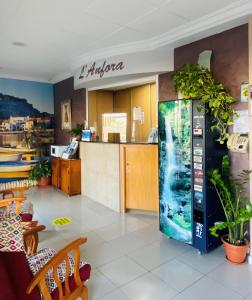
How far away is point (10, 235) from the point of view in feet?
5.14

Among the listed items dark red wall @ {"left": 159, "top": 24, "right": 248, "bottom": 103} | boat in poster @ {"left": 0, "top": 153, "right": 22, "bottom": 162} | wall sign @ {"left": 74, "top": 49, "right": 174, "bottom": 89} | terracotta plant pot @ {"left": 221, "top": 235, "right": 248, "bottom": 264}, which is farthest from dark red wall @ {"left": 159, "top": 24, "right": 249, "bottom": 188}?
boat in poster @ {"left": 0, "top": 153, "right": 22, "bottom": 162}

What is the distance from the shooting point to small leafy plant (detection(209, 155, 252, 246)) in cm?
252

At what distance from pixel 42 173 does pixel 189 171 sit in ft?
14.1

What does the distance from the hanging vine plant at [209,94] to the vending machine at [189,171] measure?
10cm

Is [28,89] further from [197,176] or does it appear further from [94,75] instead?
[197,176]

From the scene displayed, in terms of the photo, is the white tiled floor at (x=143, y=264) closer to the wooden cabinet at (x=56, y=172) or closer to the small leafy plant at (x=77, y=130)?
the wooden cabinet at (x=56, y=172)

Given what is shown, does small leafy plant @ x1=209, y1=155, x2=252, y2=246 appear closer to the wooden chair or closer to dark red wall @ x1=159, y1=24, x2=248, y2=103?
dark red wall @ x1=159, y1=24, x2=248, y2=103

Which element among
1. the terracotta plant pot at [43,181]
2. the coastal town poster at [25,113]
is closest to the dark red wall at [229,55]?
the coastal town poster at [25,113]

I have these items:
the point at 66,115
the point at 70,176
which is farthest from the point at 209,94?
the point at 66,115

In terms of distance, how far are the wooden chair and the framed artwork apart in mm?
4489

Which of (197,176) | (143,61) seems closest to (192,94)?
(197,176)

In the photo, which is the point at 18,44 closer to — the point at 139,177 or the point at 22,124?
the point at 22,124

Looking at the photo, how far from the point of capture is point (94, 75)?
429 cm

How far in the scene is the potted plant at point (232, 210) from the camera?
2.50 meters
